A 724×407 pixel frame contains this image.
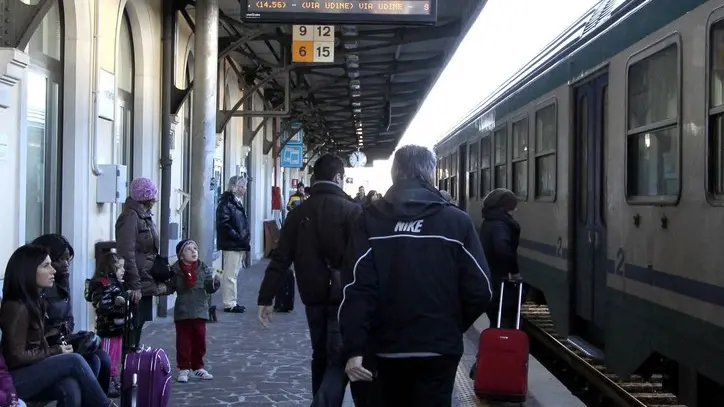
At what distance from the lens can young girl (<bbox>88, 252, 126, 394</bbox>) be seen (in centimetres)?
610

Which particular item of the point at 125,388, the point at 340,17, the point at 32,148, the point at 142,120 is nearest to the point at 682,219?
the point at 125,388

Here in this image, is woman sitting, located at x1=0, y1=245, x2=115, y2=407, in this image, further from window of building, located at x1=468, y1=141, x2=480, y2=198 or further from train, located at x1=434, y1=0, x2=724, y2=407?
window of building, located at x1=468, y1=141, x2=480, y2=198

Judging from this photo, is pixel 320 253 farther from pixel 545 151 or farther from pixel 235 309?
pixel 235 309

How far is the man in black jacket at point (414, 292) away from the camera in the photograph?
366cm

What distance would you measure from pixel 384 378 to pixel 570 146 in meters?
4.28

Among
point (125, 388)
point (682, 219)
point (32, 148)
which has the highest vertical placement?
point (32, 148)

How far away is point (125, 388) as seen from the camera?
547 cm

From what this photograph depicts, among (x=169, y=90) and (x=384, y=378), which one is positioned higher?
(x=169, y=90)

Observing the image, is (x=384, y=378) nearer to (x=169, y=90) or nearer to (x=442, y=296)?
(x=442, y=296)

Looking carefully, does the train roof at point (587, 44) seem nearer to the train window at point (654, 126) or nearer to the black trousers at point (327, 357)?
the train window at point (654, 126)

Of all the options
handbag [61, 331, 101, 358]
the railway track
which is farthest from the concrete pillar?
handbag [61, 331, 101, 358]

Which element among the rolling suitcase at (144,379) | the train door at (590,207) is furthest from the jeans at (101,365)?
the train door at (590,207)

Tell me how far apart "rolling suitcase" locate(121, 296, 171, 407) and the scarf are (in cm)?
144

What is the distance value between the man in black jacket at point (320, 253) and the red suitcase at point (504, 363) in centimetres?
142
